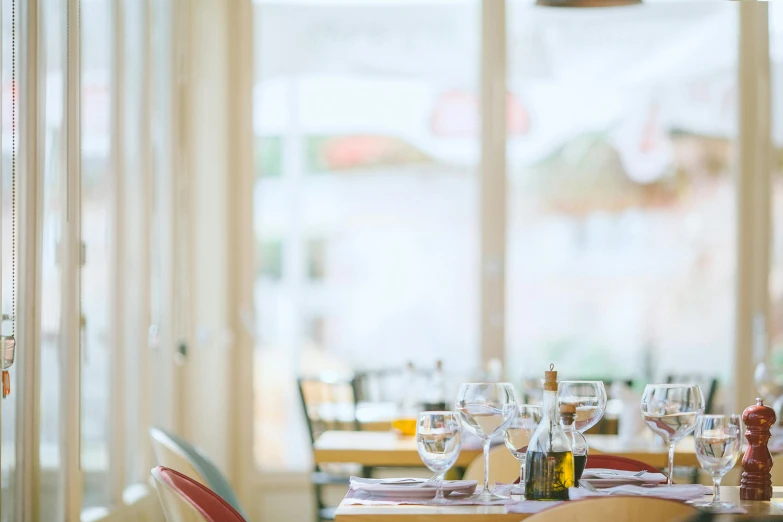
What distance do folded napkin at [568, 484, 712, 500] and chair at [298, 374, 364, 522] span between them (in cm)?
208

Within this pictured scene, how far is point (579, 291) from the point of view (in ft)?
17.9

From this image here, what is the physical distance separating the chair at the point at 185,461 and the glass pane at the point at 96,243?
73 cm

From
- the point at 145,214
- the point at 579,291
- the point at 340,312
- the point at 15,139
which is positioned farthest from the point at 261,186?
the point at 15,139

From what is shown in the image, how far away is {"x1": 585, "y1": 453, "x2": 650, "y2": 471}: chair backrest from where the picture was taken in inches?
101

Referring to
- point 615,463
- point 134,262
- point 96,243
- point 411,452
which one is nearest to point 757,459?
point 615,463

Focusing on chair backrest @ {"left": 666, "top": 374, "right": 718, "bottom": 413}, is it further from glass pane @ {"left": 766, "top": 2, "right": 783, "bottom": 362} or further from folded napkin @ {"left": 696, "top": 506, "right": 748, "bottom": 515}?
folded napkin @ {"left": 696, "top": 506, "right": 748, "bottom": 515}

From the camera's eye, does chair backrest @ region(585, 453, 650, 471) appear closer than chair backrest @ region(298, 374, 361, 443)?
Yes

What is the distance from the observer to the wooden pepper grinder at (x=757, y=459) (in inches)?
89.5

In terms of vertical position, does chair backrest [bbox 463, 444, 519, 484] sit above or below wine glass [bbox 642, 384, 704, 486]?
below

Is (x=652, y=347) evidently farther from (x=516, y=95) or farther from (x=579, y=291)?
(x=516, y=95)

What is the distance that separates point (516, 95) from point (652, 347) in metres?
1.43

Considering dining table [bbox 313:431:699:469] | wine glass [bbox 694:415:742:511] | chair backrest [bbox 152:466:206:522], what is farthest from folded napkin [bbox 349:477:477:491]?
dining table [bbox 313:431:699:469]

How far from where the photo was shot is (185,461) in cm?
268

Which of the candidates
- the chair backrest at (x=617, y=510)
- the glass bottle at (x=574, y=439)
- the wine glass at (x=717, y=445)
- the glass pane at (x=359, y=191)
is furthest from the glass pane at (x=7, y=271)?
the glass pane at (x=359, y=191)
